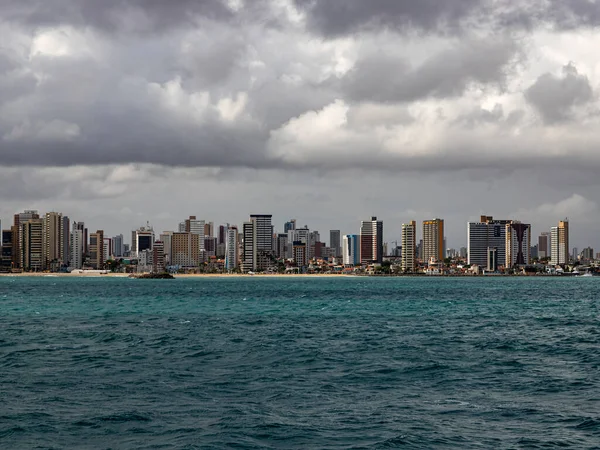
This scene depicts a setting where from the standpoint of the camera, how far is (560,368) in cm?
4712

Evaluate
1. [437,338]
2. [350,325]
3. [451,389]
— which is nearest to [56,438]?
[451,389]

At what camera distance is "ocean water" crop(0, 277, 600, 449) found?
29.9 metres

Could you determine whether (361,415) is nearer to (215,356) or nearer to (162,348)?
(215,356)

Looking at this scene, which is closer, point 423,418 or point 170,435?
point 170,435

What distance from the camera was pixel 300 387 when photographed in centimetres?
3991

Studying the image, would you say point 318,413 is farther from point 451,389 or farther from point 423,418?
point 451,389

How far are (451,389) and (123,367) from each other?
2069cm

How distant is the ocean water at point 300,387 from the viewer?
98.1 ft

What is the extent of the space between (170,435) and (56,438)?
4521mm

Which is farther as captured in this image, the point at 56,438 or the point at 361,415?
the point at 361,415

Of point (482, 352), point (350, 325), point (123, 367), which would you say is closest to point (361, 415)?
point (123, 367)

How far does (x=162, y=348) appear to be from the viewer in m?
57.0

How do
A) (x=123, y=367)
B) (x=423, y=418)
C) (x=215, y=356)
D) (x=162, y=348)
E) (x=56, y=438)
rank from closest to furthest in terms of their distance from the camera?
(x=56, y=438) → (x=423, y=418) → (x=123, y=367) → (x=215, y=356) → (x=162, y=348)

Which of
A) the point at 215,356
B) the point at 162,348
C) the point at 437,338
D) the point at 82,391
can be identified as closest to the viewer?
the point at 82,391
